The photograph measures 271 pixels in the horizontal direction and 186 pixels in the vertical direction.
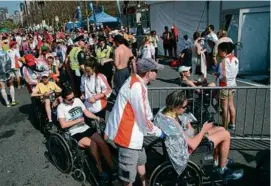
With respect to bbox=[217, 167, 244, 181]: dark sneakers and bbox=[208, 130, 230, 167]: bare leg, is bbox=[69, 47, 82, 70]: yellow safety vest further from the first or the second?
bbox=[217, 167, 244, 181]: dark sneakers

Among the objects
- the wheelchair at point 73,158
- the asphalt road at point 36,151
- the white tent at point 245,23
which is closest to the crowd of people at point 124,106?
the wheelchair at point 73,158

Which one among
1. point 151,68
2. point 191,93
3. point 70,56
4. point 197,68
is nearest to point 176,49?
point 197,68

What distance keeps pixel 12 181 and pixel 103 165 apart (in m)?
1.43

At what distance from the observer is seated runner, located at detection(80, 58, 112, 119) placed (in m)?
4.75

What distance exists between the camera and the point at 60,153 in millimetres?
4320

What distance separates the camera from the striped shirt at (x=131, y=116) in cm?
292

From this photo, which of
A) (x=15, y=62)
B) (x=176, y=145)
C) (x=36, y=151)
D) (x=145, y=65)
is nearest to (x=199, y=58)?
(x=36, y=151)

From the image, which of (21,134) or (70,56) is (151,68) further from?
(70,56)

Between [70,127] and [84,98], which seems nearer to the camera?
[70,127]

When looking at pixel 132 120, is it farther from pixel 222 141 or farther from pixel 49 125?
pixel 49 125

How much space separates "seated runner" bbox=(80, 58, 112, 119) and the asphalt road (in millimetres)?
1076

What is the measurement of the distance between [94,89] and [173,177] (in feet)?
6.70

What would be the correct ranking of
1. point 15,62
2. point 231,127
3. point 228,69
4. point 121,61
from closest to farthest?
point 228,69 < point 231,127 < point 121,61 < point 15,62

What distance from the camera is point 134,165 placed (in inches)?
125
